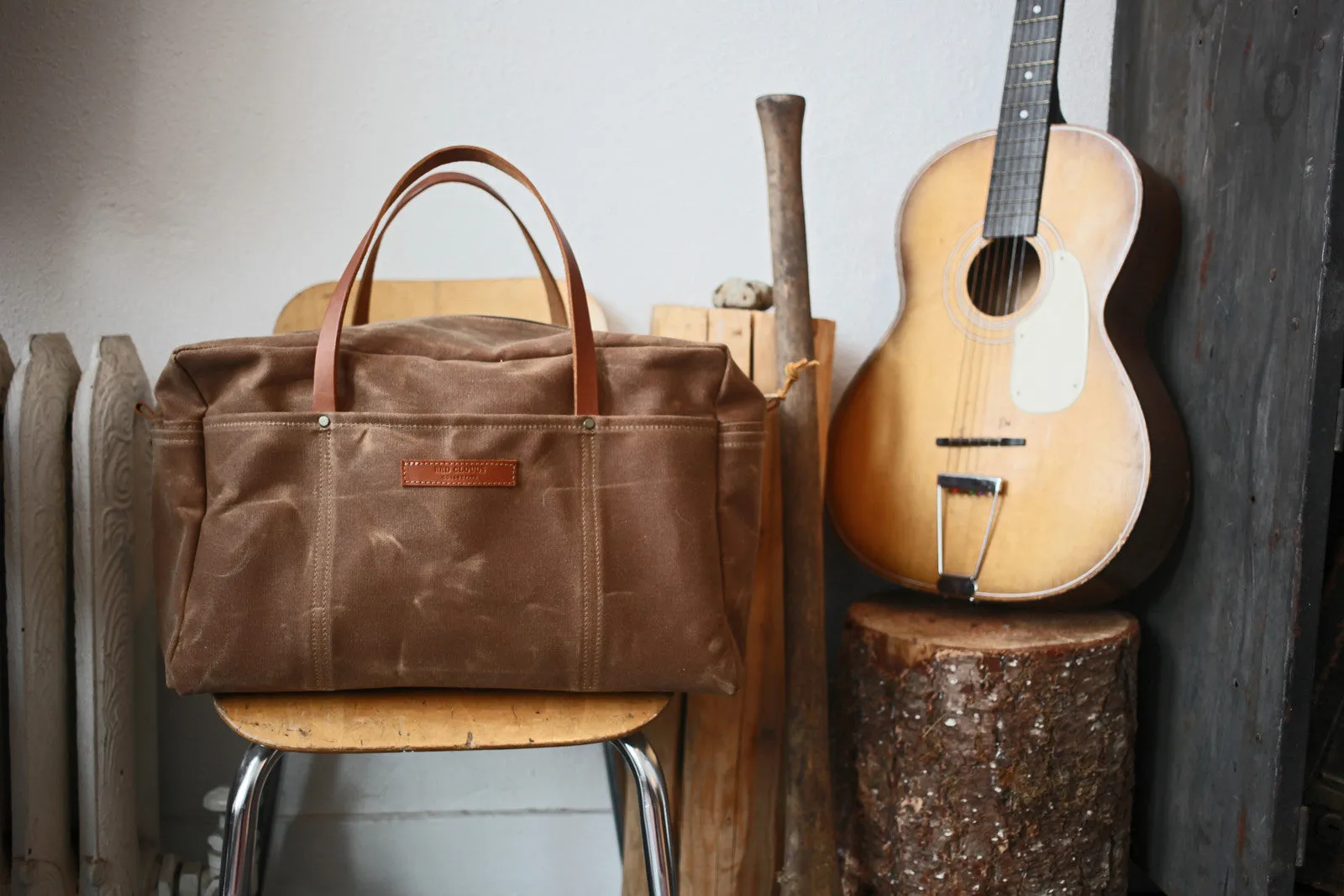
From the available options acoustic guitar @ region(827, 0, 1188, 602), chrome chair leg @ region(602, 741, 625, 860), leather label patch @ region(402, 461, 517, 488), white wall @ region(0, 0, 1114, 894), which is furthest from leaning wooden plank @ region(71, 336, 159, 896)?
acoustic guitar @ region(827, 0, 1188, 602)

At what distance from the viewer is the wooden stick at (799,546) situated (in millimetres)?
1135

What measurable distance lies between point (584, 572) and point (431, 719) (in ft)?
0.60

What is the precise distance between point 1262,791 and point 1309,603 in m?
0.21

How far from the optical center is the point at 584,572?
858mm

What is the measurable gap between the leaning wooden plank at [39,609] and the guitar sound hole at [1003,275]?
42.1 inches

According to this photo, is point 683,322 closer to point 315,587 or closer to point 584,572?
point 584,572

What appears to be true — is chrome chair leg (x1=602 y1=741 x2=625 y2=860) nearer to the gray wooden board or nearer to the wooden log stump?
the wooden log stump

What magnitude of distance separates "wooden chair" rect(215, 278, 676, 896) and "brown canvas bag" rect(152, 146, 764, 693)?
0.9 inches

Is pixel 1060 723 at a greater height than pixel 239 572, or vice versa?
pixel 239 572

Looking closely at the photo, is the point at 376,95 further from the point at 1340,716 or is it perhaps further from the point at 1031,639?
the point at 1340,716

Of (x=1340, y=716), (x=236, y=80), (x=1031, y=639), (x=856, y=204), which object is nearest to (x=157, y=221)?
(x=236, y=80)

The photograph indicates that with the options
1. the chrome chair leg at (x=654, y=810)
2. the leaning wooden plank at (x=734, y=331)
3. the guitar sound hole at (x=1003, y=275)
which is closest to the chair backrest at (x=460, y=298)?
the leaning wooden plank at (x=734, y=331)

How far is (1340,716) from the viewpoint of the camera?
109 cm

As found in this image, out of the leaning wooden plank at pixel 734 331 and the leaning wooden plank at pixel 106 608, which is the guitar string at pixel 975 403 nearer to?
the leaning wooden plank at pixel 734 331
